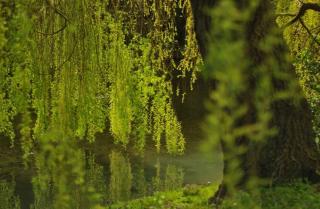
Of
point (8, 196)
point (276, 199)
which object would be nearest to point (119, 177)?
point (8, 196)

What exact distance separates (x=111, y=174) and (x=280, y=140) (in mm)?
6594

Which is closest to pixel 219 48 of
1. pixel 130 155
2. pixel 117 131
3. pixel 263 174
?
pixel 263 174

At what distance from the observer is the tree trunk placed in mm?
5516

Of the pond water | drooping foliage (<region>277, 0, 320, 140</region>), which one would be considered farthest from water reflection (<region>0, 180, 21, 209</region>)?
drooping foliage (<region>277, 0, 320, 140</region>)

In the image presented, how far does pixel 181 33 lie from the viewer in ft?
50.3

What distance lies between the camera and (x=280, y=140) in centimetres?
552

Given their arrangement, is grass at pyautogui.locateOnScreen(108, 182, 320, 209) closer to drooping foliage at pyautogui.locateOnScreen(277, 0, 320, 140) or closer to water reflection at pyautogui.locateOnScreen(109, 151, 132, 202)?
drooping foliage at pyautogui.locateOnScreen(277, 0, 320, 140)

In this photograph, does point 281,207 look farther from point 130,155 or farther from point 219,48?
point 130,155

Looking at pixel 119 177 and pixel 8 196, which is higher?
pixel 119 177

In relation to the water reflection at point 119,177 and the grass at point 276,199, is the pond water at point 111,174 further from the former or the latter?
the grass at point 276,199

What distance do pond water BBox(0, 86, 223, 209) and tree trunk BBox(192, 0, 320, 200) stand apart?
10.3 ft

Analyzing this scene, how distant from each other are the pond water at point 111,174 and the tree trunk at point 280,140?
3.14 m

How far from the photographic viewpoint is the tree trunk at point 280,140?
18.1 feet

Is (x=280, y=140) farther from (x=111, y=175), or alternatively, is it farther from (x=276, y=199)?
(x=111, y=175)
